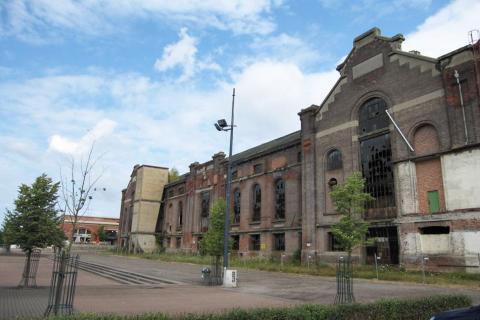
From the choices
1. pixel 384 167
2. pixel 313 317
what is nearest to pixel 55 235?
pixel 313 317

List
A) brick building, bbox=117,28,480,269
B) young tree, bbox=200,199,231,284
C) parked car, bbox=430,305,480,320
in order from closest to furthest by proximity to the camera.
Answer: parked car, bbox=430,305,480,320, young tree, bbox=200,199,231,284, brick building, bbox=117,28,480,269

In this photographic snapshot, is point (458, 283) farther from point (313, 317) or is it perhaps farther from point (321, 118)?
point (321, 118)

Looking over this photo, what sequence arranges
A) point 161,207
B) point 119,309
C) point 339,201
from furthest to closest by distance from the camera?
1. point 161,207
2. point 339,201
3. point 119,309

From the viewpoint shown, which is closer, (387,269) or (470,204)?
(470,204)

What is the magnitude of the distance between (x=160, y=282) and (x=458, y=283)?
15.9 meters

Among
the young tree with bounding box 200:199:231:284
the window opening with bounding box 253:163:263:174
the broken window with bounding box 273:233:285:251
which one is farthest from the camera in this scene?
the window opening with bounding box 253:163:263:174

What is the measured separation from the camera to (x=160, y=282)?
21297 mm

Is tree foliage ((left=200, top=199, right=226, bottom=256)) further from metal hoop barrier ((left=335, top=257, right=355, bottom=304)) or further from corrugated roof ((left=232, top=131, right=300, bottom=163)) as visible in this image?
corrugated roof ((left=232, top=131, right=300, bottom=163))

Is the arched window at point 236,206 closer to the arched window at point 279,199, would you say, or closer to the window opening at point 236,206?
the window opening at point 236,206

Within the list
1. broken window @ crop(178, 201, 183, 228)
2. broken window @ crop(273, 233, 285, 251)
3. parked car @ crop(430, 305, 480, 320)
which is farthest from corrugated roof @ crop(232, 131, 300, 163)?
parked car @ crop(430, 305, 480, 320)

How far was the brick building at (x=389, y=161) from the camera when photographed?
24.2 m

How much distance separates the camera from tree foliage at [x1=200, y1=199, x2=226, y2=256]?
82.3 feet

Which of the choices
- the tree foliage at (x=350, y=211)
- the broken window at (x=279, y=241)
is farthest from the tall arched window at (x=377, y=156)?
the broken window at (x=279, y=241)

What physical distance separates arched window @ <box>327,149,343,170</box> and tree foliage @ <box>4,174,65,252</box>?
22.8m
